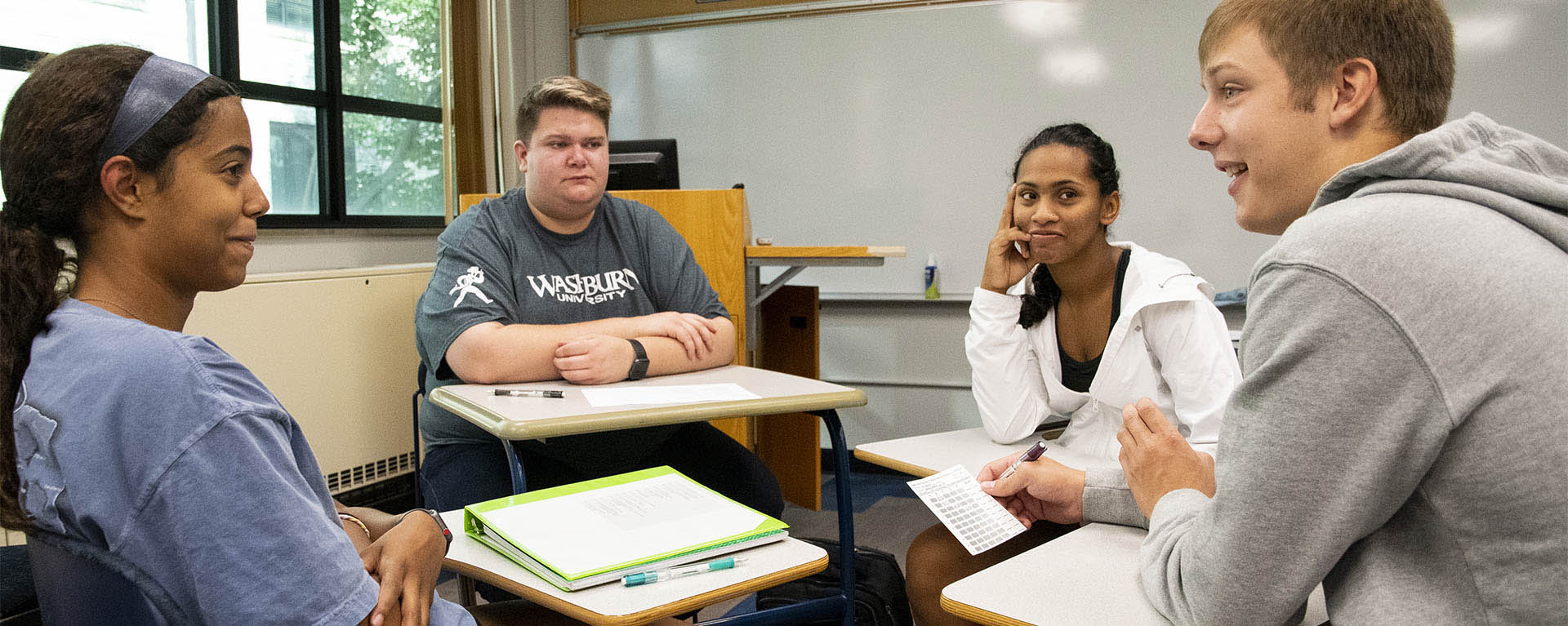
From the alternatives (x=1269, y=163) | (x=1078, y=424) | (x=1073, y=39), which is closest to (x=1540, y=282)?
(x=1269, y=163)

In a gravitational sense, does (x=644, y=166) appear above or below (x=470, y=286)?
above

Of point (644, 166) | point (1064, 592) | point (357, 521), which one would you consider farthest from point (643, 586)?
point (644, 166)

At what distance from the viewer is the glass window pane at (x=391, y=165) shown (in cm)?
382

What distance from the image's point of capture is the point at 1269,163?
0.97 meters

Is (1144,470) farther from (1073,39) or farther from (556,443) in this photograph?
(1073,39)

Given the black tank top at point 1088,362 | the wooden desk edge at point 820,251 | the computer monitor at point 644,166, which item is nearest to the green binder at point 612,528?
the black tank top at point 1088,362

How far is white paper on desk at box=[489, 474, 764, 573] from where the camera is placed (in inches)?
46.5

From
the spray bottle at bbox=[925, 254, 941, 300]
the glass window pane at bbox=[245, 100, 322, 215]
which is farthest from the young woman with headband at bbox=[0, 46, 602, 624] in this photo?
the spray bottle at bbox=[925, 254, 941, 300]

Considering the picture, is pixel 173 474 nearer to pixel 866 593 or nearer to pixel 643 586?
pixel 643 586

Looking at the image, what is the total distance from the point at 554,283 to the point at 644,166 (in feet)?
3.90

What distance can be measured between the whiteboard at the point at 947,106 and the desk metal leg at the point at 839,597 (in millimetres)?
2383

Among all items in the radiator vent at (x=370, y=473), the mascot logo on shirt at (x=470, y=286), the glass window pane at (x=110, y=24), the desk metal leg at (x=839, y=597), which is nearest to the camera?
the desk metal leg at (x=839, y=597)

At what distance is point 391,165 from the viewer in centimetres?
400

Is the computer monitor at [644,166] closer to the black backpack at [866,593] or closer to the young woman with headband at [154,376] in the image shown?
the black backpack at [866,593]
